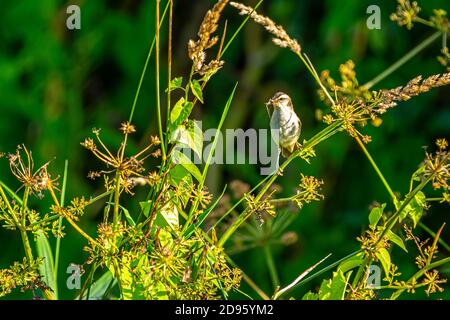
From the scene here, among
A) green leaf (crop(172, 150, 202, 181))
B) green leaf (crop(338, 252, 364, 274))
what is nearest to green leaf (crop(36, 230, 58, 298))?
green leaf (crop(172, 150, 202, 181))

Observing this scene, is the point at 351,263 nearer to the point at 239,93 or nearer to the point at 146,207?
the point at 146,207

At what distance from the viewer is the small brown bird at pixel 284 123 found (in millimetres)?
1068

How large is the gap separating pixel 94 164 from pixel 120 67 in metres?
0.35

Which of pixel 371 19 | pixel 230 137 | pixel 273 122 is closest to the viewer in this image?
pixel 273 122


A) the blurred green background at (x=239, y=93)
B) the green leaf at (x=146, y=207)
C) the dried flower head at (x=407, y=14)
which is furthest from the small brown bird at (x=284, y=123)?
the blurred green background at (x=239, y=93)

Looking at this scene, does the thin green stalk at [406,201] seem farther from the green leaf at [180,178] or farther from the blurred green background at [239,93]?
the blurred green background at [239,93]

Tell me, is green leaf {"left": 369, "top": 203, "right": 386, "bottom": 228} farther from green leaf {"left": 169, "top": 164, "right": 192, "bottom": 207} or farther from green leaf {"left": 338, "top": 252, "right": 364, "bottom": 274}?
green leaf {"left": 169, "top": 164, "right": 192, "bottom": 207}

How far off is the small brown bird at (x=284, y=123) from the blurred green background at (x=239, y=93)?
1.24m

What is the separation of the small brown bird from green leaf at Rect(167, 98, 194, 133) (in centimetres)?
29

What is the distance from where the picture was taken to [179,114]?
75cm

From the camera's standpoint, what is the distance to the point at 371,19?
2.17 m
